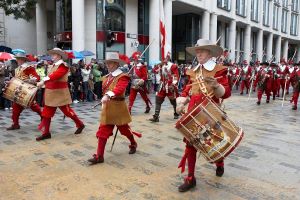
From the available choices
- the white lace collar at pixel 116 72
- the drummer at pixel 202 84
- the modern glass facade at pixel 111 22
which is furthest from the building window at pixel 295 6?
the drummer at pixel 202 84

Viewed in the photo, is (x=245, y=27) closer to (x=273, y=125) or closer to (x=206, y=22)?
(x=206, y=22)

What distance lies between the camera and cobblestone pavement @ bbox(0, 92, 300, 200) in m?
4.30

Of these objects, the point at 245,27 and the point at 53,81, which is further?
the point at 245,27

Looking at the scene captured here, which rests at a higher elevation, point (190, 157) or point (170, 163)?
point (190, 157)

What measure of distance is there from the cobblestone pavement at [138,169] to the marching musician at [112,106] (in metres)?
0.37

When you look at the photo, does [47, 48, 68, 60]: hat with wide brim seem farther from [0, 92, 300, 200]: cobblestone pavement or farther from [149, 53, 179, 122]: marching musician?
[149, 53, 179, 122]: marching musician

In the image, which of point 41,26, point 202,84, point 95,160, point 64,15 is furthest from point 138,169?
point 41,26

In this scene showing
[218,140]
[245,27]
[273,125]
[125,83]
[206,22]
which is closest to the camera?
[218,140]

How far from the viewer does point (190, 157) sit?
441 centimetres

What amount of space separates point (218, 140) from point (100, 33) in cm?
2079

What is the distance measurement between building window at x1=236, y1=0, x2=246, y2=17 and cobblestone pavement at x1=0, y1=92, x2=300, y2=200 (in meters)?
31.5

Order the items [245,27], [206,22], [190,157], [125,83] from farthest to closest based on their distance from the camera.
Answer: [245,27] < [206,22] < [125,83] < [190,157]

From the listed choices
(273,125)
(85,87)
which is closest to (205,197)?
(273,125)

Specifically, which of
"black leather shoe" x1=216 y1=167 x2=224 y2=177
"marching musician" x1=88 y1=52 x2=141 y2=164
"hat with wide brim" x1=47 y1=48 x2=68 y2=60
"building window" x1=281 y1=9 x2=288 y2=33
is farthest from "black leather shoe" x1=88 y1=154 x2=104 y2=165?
"building window" x1=281 y1=9 x2=288 y2=33
